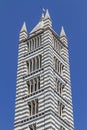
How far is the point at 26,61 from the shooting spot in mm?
44594

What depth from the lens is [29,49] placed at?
45688mm

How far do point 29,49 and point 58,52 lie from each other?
292cm

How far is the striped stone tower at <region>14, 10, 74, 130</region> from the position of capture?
129ft

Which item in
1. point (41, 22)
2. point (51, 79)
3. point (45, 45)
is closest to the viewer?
point (51, 79)

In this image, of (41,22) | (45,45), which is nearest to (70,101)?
(45,45)

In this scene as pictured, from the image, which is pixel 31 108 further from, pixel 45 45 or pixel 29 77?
pixel 45 45

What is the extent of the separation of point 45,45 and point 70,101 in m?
5.91

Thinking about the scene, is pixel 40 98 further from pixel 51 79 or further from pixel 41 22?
pixel 41 22

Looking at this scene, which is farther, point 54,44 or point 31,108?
Result: point 54,44

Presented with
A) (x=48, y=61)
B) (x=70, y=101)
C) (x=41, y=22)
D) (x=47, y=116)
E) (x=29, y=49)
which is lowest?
(x=47, y=116)

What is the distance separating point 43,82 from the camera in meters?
41.2

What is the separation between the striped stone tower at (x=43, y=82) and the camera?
39438 mm

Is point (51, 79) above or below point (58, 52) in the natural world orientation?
below

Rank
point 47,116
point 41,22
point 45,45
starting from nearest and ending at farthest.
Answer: point 47,116
point 45,45
point 41,22
